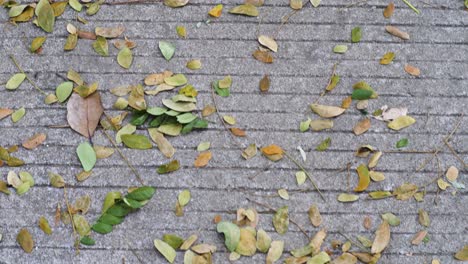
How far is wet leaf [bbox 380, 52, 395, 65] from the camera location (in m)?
1.58

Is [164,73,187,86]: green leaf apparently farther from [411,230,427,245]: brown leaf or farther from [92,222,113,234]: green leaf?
[411,230,427,245]: brown leaf

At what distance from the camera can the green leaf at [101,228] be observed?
1.40 m

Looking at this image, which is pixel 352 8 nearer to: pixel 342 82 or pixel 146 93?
pixel 342 82

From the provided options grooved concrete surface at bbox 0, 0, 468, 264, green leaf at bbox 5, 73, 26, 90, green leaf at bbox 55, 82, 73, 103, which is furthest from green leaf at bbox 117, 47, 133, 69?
green leaf at bbox 5, 73, 26, 90

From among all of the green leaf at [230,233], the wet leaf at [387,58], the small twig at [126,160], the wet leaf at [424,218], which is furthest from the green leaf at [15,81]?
the wet leaf at [424,218]

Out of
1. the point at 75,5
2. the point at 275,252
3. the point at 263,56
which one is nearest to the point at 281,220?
the point at 275,252

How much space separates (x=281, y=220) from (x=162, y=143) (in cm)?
32

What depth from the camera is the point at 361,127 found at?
1.51 meters

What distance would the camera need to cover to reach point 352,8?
1651mm

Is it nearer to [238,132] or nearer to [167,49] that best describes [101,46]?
[167,49]

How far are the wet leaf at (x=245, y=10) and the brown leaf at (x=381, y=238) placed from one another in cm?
61

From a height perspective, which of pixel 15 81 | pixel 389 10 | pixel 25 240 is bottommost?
pixel 25 240

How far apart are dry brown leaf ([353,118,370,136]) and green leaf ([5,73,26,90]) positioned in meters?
0.80

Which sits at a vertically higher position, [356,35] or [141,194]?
[356,35]
